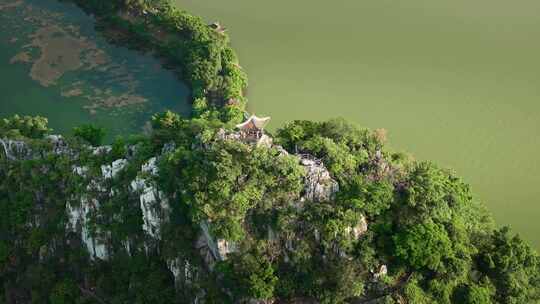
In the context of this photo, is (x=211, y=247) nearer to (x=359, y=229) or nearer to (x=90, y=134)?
A: (x=359, y=229)

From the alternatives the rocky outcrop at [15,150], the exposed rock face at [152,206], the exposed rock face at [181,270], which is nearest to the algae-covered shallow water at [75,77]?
the rocky outcrop at [15,150]

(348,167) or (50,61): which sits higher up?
(50,61)

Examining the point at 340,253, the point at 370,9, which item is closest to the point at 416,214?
the point at 340,253

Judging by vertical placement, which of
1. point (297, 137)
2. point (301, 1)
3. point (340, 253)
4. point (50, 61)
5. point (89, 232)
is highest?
point (301, 1)

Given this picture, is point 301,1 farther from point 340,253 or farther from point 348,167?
point 340,253

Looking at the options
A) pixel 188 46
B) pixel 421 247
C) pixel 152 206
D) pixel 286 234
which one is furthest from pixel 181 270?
pixel 188 46

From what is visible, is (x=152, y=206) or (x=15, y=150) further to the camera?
(x=15, y=150)
